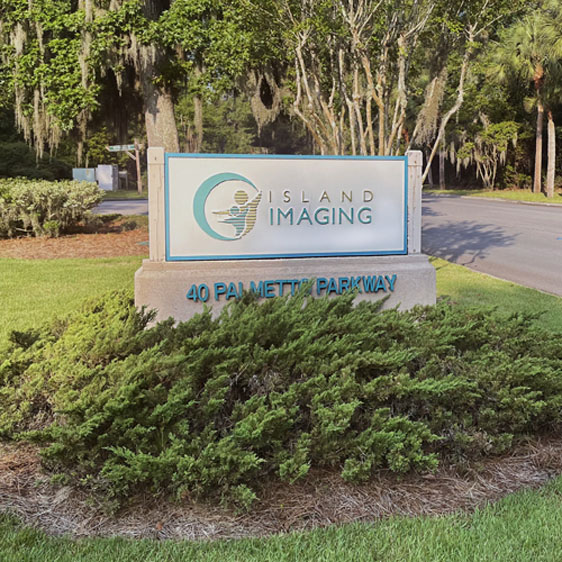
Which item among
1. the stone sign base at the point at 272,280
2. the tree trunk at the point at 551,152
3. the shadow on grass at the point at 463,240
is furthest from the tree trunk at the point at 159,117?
the tree trunk at the point at 551,152

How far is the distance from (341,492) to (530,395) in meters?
1.24

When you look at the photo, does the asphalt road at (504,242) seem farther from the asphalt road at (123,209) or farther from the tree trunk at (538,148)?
the asphalt road at (123,209)

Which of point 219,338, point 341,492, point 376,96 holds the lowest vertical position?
point 341,492

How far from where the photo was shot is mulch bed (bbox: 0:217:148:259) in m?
12.1

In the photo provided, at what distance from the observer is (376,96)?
11.1m

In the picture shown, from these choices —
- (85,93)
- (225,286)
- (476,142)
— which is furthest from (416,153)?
(476,142)

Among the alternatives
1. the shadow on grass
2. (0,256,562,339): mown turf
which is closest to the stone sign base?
(0,256,562,339): mown turf

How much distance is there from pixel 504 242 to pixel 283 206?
34.5 feet

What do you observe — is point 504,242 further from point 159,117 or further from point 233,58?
point 159,117

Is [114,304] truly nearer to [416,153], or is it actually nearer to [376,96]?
[416,153]

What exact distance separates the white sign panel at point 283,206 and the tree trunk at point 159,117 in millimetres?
8945

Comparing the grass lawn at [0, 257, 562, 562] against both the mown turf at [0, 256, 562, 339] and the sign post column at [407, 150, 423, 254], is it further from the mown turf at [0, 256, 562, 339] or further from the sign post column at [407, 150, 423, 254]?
the mown turf at [0, 256, 562, 339]

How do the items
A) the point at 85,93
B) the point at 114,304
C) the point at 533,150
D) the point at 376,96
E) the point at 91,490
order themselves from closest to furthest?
the point at 91,490
the point at 114,304
the point at 376,96
the point at 85,93
the point at 533,150

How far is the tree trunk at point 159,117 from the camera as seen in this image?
14.0m
